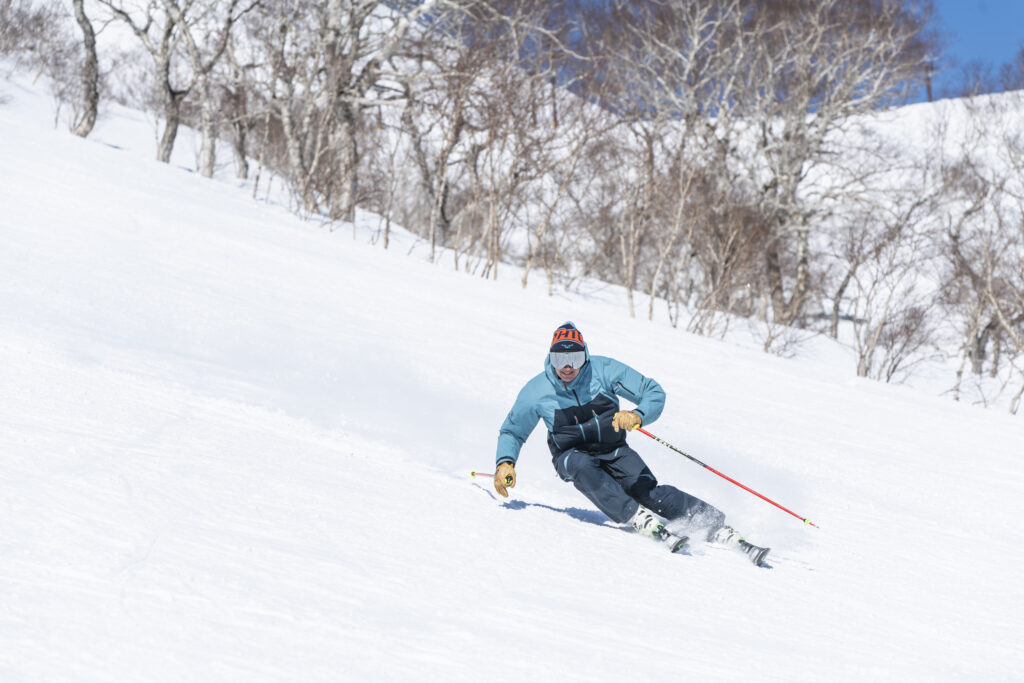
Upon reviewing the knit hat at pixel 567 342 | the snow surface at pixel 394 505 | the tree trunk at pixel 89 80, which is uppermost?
the tree trunk at pixel 89 80

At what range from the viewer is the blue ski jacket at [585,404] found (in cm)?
398

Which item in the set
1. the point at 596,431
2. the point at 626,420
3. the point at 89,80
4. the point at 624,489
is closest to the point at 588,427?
the point at 596,431

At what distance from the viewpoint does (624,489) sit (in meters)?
4.01

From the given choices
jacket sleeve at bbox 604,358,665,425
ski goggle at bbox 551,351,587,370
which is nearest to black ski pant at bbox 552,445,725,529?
jacket sleeve at bbox 604,358,665,425

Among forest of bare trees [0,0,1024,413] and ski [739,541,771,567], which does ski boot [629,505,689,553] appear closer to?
ski [739,541,771,567]

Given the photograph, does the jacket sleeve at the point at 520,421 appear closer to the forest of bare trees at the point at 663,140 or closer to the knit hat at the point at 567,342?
the knit hat at the point at 567,342

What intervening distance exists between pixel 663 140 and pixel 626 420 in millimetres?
14528

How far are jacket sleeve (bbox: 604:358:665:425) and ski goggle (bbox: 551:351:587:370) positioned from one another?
170 mm

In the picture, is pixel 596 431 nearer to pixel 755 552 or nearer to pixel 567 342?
pixel 567 342

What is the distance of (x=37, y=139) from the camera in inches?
491

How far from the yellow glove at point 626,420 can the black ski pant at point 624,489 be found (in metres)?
0.23

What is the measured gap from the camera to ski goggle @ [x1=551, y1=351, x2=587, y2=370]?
152 inches

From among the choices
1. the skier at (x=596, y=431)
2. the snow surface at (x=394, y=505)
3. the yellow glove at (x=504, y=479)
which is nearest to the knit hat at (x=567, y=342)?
the skier at (x=596, y=431)

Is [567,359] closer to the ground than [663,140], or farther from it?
closer to the ground
